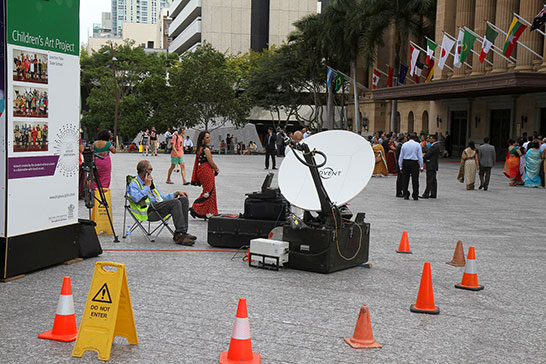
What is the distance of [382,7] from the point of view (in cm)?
5262

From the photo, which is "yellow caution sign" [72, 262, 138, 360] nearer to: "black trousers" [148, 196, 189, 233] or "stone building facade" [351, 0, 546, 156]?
"black trousers" [148, 196, 189, 233]

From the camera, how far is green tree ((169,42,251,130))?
5375 cm

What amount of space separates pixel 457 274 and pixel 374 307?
7.69 feet

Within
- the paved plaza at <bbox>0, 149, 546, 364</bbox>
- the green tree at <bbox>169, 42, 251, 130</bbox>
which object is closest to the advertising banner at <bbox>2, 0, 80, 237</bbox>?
the paved plaza at <bbox>0, 149, 546, 364</bbox>

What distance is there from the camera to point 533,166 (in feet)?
83.3

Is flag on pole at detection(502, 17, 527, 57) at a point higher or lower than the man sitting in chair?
higher

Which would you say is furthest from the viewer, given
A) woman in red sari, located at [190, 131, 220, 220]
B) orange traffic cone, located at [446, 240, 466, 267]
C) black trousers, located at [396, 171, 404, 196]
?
black trousers, located at [396, 171, 404, 196]

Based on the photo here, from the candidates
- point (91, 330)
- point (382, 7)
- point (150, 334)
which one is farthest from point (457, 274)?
point (382, 7)

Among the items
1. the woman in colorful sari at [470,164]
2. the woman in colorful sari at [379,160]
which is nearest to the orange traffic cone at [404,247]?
the woman in colorful sari at [470,164]

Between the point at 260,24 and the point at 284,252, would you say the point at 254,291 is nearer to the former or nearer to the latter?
the point at 284,252

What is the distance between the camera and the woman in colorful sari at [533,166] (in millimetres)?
25250

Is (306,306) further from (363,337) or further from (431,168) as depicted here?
(431,168)

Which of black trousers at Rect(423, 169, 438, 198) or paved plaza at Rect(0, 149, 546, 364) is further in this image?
black trousers at Rect(423, 169, 438, 198)

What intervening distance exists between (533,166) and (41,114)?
21212 millimetres
